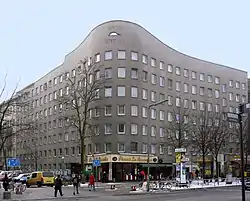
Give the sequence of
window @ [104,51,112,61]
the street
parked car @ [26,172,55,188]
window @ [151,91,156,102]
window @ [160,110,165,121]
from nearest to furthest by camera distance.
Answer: the street, parked car @ [26,172,55,188], window @ [104,51,112,61], window @ [151,91,156,102], window @ [160,110,165,121]

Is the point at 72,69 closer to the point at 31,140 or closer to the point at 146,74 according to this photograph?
the point at 146,74

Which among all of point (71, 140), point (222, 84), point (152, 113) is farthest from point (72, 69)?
point (222, 84)

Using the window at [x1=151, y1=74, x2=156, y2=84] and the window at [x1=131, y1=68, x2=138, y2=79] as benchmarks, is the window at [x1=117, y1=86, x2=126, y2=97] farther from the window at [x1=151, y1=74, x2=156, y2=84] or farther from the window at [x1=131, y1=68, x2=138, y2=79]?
the window at [x1=151, y1=74, x2=156, y2=84]

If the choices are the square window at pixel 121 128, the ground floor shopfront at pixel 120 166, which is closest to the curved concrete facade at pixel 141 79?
the square window at pixel 121 128

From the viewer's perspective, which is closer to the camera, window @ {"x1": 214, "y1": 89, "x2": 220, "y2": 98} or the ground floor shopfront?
the ground floor shopfront

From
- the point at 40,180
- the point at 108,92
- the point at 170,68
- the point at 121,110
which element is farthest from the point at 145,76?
the point at 40,180

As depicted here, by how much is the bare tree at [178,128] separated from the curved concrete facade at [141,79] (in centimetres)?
202

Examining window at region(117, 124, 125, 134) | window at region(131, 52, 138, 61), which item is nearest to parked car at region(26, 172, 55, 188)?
window at region(117, 124, 125, 134)

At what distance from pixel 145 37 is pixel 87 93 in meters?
17.7

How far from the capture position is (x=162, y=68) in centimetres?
8125

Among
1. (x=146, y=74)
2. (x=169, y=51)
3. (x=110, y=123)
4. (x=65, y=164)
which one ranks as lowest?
(x=65, y=164)

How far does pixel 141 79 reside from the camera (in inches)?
2968

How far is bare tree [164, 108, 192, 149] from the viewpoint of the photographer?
69.4 metres

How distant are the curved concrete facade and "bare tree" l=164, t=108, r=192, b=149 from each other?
79.4 inches
